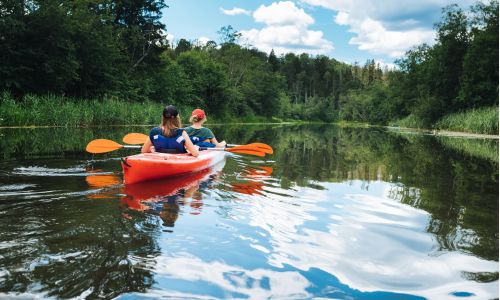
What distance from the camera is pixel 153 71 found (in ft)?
124

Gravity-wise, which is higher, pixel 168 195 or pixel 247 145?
pixel 247 145

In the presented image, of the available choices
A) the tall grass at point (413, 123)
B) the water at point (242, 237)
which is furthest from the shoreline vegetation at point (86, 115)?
the water at point (242, 237)

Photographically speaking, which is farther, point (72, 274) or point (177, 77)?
point (177, 77)

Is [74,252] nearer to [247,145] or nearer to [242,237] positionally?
[242,237]

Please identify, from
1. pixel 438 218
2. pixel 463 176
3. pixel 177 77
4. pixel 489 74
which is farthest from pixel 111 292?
pixel 177 77

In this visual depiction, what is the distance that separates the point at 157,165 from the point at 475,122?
23361mm

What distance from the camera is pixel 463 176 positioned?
7.65m

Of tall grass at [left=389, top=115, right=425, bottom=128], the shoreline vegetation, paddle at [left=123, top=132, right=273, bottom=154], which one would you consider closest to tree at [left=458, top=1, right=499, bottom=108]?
the shoreline vegetation

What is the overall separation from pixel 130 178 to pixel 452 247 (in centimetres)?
419

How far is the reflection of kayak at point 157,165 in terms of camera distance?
231 inches

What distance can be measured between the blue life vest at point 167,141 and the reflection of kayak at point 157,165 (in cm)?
26

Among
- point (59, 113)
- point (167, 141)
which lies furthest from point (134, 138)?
point (59, 113)

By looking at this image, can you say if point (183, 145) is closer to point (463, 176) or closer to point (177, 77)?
point (463, 176)

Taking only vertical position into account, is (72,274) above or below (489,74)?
below
